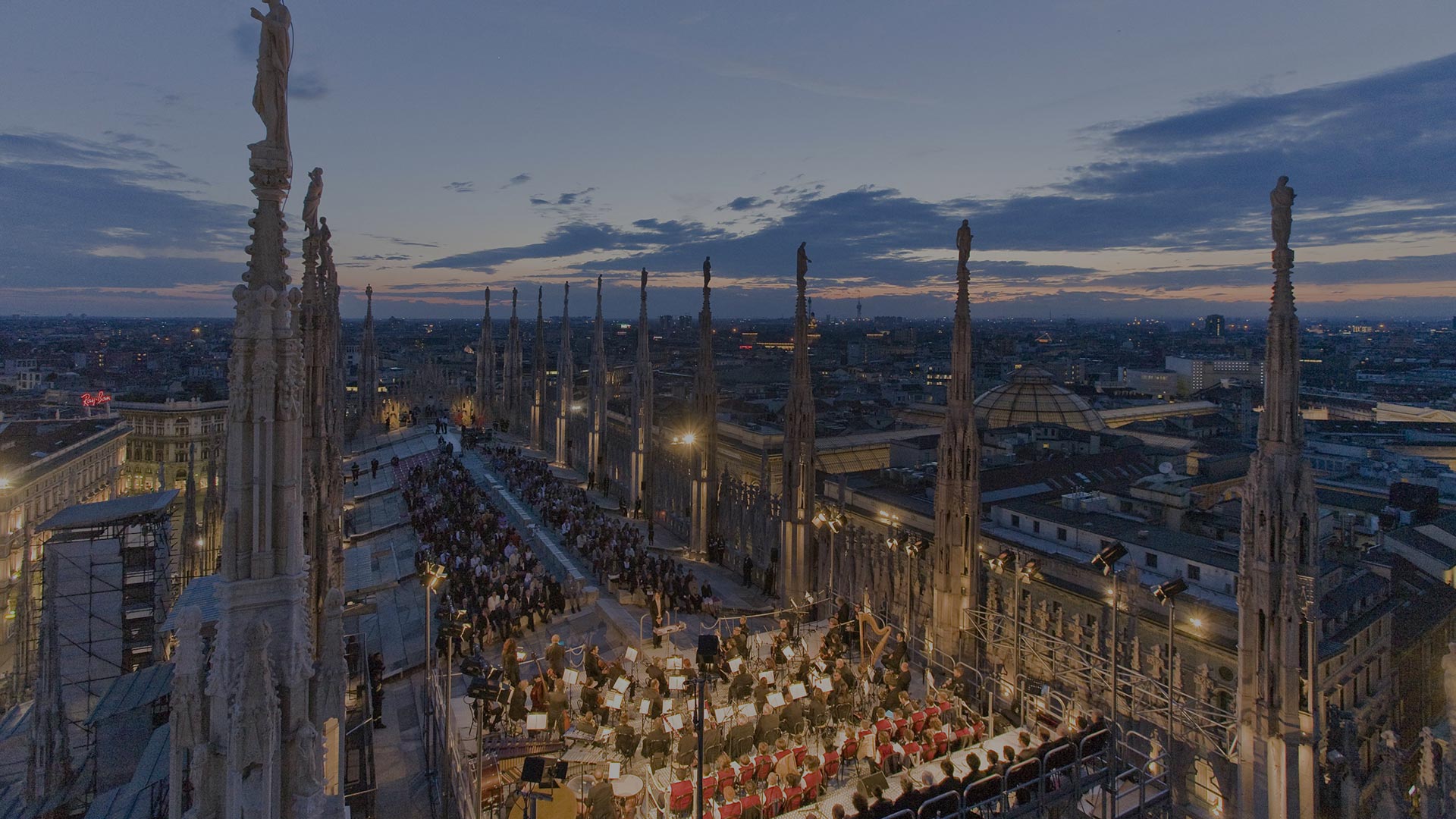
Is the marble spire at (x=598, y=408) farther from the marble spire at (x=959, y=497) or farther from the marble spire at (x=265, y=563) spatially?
the marble spire at (x=265, y=563)

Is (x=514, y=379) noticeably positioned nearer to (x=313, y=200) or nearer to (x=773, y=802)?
(x=313, y=200)

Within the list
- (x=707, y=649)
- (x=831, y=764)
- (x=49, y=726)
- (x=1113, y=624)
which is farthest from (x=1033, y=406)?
(x=49, y=726)

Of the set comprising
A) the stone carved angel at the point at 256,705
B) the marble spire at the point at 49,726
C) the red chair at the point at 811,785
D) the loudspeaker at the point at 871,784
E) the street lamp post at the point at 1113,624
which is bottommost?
the marble spire at the point at 49,726

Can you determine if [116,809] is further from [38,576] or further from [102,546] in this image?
[38,576]

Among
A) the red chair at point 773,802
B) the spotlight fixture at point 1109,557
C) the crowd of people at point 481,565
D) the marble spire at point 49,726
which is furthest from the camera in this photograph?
the crowd of people at point 481,565

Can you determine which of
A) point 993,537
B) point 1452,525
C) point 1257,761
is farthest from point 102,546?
point 1452,525

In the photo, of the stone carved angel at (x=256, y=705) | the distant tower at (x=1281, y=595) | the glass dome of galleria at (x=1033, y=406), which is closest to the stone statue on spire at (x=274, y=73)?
the stone carved angel at (x=256, y=705)

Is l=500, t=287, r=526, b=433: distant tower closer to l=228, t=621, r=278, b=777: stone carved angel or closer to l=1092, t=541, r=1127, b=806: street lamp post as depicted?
l=1092, t=541, r=1127, b=806: street lamp post

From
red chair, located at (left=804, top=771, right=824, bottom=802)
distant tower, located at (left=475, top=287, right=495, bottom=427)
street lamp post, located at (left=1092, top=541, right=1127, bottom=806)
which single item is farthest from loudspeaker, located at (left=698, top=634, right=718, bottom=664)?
distant tower, located at (left=475, top=287, right=495, bottom=427)
